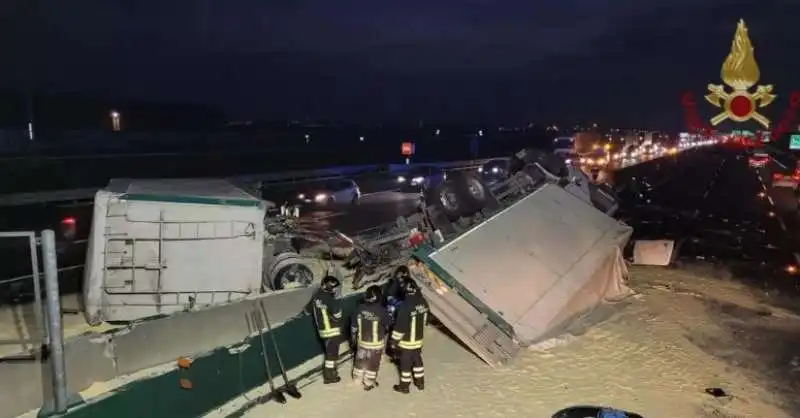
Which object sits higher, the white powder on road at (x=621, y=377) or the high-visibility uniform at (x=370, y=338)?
the high-visibility uniform at (x=370, y=338)

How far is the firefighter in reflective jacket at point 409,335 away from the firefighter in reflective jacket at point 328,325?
86cm

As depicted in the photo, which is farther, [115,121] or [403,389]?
[115,121]

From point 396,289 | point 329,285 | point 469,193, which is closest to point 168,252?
point 329,285

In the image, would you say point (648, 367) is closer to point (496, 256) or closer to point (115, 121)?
point (496, 256)

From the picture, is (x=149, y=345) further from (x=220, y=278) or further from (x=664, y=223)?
(x=664, y=223)

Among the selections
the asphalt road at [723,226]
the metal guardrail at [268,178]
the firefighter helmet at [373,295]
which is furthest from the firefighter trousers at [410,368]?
the metal guardrail at [268,178]

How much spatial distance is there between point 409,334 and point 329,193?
21292 mm

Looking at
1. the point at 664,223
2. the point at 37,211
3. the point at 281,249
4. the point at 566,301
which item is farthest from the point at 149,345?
the point at 664,223

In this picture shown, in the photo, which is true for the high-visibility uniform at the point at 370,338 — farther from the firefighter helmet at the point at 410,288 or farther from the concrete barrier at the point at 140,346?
the concrete barrier at the point at 140,346

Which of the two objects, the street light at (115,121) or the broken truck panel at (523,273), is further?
the street light at (115,121)

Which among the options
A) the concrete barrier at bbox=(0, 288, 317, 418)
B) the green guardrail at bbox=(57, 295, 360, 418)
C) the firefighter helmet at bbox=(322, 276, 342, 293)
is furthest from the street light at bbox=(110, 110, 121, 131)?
the firefighter helmet at bbox=(322, 276, 342, 293)

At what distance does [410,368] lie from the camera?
8.94m

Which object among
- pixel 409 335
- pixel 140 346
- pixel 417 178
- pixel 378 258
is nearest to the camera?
pixel 140 346

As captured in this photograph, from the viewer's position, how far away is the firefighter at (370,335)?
8852mm
